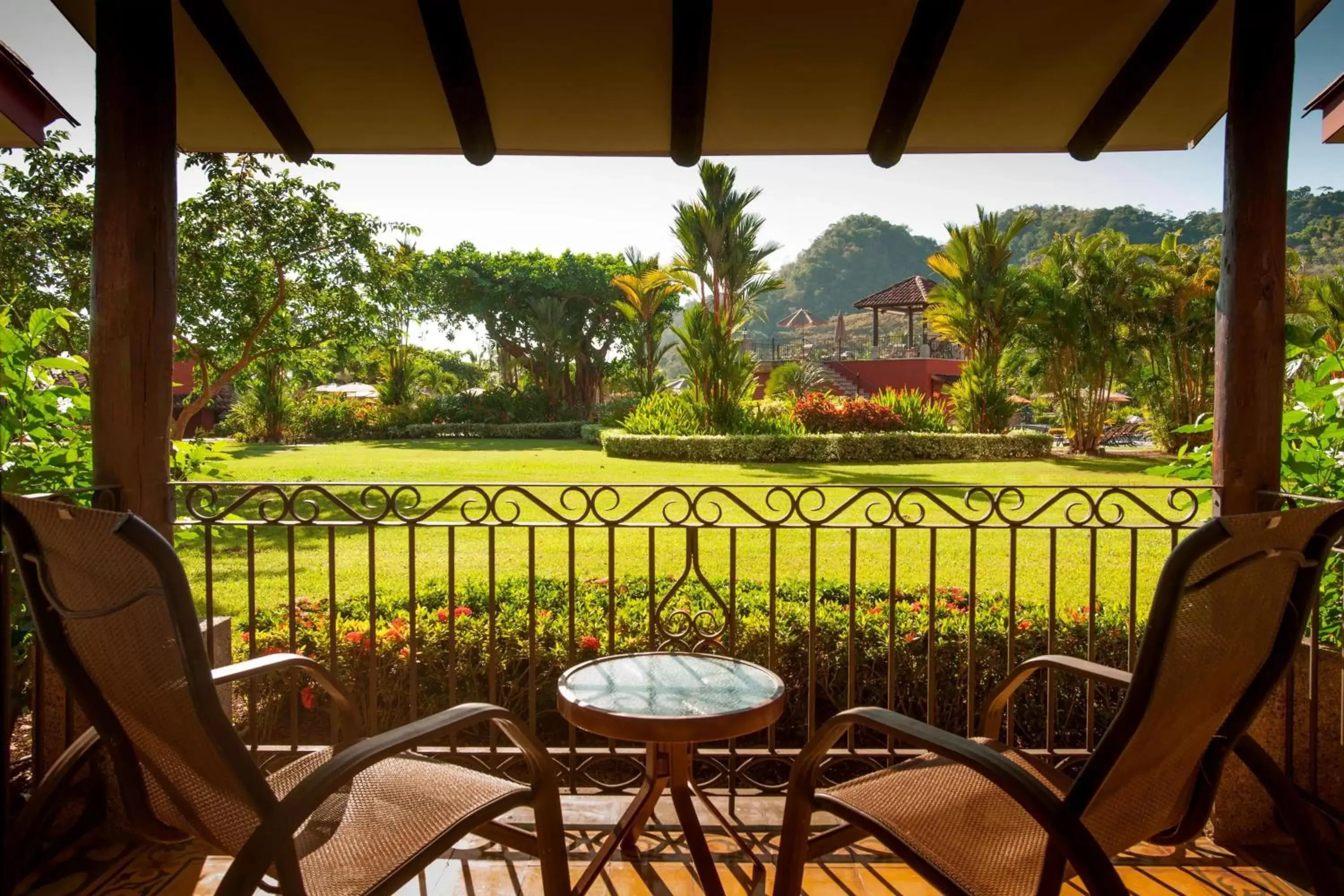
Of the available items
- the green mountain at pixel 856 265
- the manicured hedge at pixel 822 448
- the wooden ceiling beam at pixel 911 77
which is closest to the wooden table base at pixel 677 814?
the wooden ceiling beam at pixel 911 77

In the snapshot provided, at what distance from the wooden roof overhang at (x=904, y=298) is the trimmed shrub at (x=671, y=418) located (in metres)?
13.9

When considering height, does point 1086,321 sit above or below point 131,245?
above

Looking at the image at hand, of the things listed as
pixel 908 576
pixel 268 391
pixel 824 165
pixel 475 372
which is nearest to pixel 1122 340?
pixel 908 576

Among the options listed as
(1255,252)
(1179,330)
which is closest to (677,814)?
(1255,252)

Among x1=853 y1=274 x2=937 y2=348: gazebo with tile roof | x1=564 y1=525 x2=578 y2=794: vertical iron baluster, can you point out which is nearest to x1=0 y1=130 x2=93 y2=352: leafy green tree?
x1=564 y1=525 x2=578 y2=794: vertical iron baluster

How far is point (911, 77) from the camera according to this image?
2877mm

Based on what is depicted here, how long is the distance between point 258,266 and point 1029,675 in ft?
33.2

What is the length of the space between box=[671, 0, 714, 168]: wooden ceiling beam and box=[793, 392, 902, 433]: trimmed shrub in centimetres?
1363

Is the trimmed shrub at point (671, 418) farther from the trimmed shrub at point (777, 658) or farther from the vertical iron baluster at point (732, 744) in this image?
the vertical iron baluster at point (732, 744)

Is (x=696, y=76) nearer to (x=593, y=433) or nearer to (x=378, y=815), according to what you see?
(x=378, y=815)

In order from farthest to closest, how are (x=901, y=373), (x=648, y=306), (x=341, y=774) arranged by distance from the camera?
1. (x=901, y=373)
2. (x=648, y=306)
3. (x=341, y=774)

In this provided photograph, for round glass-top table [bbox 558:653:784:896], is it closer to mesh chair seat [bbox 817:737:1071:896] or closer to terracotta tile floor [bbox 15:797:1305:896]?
terracotta tile floor [bbox 15:797:1305:896]

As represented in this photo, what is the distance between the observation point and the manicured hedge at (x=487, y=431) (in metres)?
27.3

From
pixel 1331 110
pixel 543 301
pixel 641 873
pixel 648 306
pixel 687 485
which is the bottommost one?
pixel 641 873
